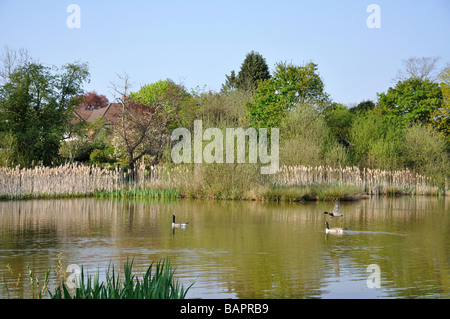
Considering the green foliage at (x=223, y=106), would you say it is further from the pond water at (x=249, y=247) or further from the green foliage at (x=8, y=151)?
the pond water at (x=249, y=247)

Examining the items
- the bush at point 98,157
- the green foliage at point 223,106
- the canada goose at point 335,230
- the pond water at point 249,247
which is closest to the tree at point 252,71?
the green foliage at point 223,106

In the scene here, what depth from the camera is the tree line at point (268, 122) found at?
94.9ft

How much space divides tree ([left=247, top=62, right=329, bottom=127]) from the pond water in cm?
1713

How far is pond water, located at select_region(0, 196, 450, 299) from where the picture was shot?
8.23 metres

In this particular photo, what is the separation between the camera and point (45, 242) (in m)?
12.0

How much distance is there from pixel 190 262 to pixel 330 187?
1603 centimetres

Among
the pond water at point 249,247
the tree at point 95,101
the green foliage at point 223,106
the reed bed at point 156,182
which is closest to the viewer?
the pond water at point 249,247

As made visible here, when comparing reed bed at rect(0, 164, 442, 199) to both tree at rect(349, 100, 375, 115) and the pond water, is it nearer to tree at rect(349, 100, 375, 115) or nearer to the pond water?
the pond water

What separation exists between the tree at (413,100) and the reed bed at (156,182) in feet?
37.0

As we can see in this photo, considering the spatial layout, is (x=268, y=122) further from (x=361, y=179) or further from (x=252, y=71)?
(x=252, y=71)

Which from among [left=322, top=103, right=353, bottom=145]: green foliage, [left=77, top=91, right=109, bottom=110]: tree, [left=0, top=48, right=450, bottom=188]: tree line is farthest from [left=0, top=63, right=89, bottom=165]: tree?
[left=77, top=91, right=109, bottom=110]: tree
